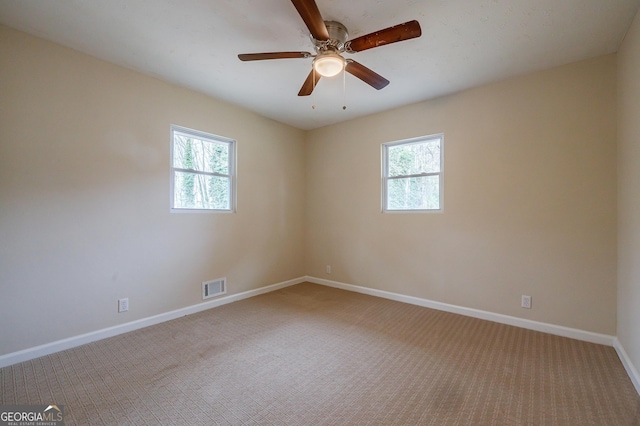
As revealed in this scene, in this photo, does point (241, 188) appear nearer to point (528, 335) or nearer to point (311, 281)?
point (311, 281)

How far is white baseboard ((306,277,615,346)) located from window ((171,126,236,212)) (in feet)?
7.69

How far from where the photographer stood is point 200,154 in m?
3.53

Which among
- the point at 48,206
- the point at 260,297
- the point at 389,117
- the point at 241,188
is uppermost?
the point at 389,117

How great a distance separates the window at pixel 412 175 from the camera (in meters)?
3.58

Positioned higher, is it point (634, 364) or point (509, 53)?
point (509, 53)

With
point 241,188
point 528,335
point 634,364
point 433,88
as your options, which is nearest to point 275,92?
point 241,188

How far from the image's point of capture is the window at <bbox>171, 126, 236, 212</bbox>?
3.29 meters

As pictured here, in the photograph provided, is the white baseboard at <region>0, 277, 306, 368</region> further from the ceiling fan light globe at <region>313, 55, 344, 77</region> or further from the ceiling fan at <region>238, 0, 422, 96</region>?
the ceiling fan light globe at <region>313, 55, 344, 77</region>

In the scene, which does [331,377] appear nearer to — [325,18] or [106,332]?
[106,332]

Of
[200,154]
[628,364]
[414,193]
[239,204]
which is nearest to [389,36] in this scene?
[414,193]

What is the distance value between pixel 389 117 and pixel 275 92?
1.62 meters

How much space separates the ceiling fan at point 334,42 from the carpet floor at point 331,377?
91.6 inches

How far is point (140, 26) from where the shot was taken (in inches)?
86.4
